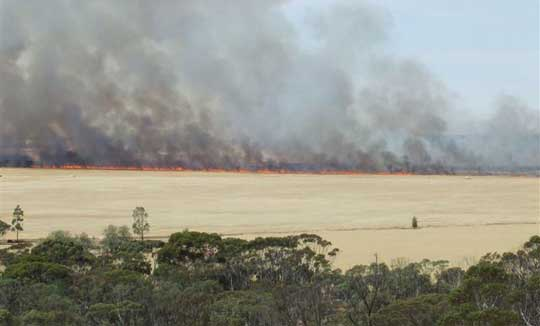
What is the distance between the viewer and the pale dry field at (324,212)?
71.9 metres

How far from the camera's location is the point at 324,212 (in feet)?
339

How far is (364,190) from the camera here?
154500 mm

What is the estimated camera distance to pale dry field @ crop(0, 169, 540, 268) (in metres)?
71.9

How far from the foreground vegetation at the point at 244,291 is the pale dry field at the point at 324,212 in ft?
52.1

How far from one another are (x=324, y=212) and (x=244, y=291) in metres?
69.5

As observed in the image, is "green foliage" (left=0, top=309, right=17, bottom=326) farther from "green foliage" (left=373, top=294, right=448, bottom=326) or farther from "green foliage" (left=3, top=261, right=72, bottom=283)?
"green foliage" (left=373, top=294, right=448, bottom=326)

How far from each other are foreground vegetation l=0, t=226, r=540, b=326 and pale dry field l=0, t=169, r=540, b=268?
15869 mm

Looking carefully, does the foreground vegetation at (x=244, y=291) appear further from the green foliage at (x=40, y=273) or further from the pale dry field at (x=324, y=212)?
the pale dry field at (x=324, y=212)

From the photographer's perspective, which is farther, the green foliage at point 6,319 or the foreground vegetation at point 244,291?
the green foliage at point 6,319

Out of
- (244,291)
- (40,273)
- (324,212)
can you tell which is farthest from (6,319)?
(324,212)

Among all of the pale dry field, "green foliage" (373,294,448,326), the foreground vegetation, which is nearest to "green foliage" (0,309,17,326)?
the foreground vegetation

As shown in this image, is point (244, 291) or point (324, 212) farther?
point (324, 212)

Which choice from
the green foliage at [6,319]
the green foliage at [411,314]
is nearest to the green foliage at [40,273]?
the green foliage at [6,319]

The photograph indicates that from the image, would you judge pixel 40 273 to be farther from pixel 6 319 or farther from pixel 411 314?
pixel 411 314
